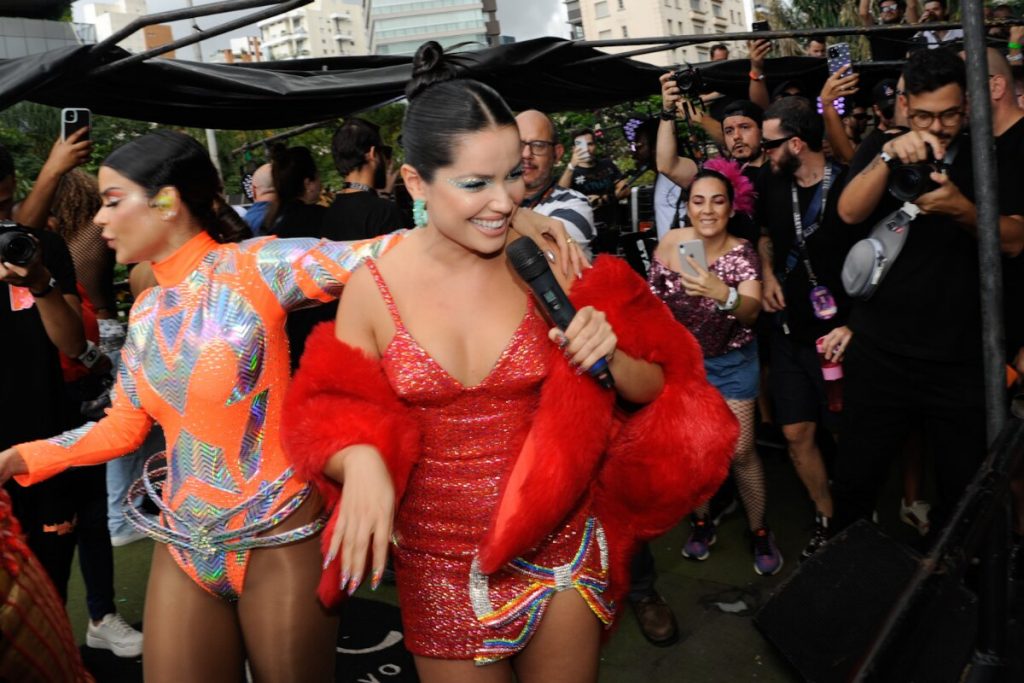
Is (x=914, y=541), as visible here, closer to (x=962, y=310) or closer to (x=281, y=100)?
(x=962, y=310)

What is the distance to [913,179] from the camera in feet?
8.93

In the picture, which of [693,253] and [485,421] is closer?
[485,421]

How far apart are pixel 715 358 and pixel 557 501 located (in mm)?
2455

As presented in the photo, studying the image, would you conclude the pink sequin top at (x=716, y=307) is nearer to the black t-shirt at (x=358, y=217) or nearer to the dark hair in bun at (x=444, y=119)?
the black t-shirt at (x=358, y=217)

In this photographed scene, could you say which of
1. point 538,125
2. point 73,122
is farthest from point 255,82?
point 538,125

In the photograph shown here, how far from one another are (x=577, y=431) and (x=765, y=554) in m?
2.68

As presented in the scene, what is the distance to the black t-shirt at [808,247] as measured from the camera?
3.71m

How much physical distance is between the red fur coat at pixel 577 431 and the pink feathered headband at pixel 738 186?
257 cm

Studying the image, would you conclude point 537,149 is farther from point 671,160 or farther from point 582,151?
point 582,151

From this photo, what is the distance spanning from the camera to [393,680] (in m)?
3.63

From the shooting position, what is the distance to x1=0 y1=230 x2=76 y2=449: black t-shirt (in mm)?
3246

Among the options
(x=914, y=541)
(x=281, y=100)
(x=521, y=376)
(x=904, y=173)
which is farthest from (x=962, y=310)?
(x=281, y=100)

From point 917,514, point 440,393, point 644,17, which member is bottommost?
point 917,514

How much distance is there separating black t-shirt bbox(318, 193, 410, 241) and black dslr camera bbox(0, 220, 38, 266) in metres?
1.68
